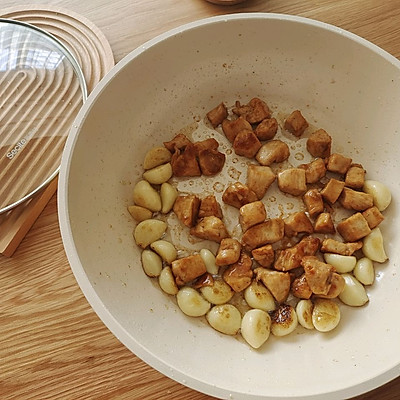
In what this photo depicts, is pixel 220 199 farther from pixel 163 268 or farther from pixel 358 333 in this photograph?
pixel 358 333

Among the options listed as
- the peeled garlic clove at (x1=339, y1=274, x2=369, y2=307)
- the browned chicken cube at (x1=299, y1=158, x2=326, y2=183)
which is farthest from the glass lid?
the peeled garlic clove at (x1=339, y1=274, x2=369, y2=307)

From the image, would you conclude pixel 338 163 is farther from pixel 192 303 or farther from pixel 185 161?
pixel 192 303

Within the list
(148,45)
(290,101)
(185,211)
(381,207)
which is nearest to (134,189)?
(185,211)

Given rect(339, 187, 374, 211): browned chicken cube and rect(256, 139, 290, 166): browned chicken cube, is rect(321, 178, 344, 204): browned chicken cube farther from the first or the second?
rect(256, 139, 290, 166): browned chicken cube

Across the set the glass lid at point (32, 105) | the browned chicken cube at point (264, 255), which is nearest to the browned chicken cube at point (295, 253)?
the browned chicken cube at point (264, 255)

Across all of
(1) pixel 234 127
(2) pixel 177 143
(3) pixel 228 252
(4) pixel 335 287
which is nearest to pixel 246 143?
(1) pixel 234 127
